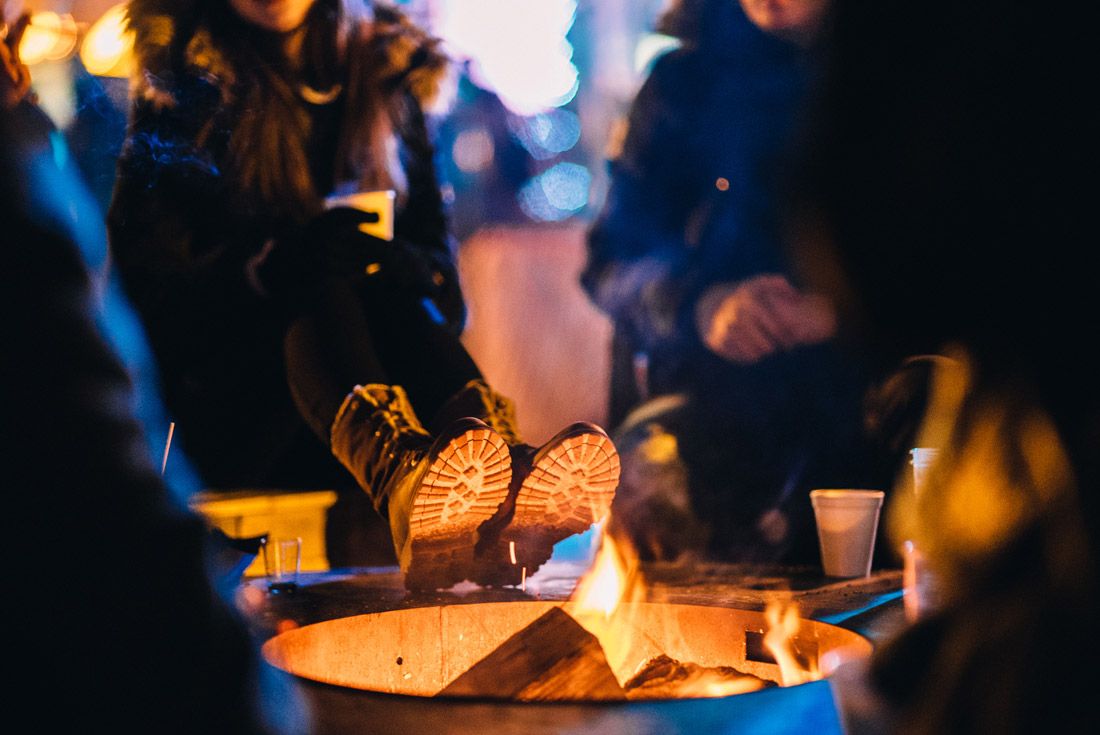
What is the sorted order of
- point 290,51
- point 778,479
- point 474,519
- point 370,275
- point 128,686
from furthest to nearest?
1. point 778,479
2. point 290,51
3. point 370,275
4. point 474,519
5. point 128,686

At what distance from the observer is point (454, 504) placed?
3.90ft

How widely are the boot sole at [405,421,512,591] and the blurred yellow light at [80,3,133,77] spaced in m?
0.90

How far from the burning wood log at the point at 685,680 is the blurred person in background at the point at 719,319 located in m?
0.84

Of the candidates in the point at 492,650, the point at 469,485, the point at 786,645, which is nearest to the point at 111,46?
the point at 469,485

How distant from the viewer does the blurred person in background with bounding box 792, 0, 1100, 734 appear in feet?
1.51

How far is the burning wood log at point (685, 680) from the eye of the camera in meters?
1.01

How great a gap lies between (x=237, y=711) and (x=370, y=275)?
1234mm

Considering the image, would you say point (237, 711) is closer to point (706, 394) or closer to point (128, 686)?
point (128, 686)

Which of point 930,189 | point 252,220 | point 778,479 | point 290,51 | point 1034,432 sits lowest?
point 778,479

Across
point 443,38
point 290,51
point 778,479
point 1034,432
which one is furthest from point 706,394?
point 1034,432

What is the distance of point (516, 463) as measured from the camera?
126 cm

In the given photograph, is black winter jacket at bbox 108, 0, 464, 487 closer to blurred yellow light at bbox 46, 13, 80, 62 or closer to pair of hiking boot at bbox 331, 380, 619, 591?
blurred yellow light at bbox 46, 13, 80, 62

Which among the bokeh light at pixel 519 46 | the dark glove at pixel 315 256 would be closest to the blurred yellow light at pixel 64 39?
the dark glove at pixel 315 256

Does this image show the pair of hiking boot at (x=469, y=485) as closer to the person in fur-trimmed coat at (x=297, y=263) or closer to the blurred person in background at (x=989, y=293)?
the person in fur-trimmed coat at (x=297, y=263)
